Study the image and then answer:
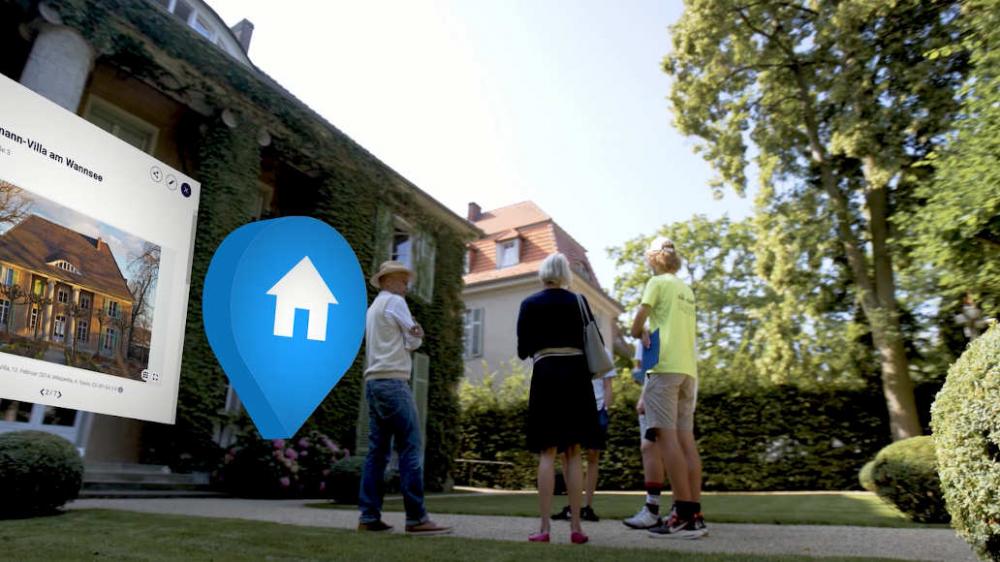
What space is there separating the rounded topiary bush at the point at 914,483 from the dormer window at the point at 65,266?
6078mm

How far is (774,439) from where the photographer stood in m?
14.7

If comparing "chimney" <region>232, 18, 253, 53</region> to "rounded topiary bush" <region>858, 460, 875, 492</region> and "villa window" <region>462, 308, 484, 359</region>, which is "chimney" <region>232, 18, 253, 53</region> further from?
"rounded topiary bush" <region>858, 460, 875, 492</region>

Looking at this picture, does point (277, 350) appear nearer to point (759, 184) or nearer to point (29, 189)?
point (29, 189)

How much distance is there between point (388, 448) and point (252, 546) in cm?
122

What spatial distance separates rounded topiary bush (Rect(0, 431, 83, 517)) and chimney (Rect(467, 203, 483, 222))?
84.1ft

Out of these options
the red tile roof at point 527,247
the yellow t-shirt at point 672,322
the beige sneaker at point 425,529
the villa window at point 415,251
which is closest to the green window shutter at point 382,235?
the villa window at point 415,251

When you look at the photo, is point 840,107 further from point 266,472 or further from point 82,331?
point 82,331

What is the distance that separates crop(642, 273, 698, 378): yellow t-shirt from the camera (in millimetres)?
4309

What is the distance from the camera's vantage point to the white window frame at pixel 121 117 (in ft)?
27.5

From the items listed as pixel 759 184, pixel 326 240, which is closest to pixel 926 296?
pixel 759 184

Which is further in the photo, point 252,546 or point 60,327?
point 252,546

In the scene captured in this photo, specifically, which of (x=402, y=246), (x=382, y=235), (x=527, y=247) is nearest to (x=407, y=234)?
(x=402, y=246)

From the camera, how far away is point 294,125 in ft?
35.6

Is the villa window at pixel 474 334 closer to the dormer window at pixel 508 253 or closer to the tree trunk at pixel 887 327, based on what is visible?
the dormer window at pixel 508 253
